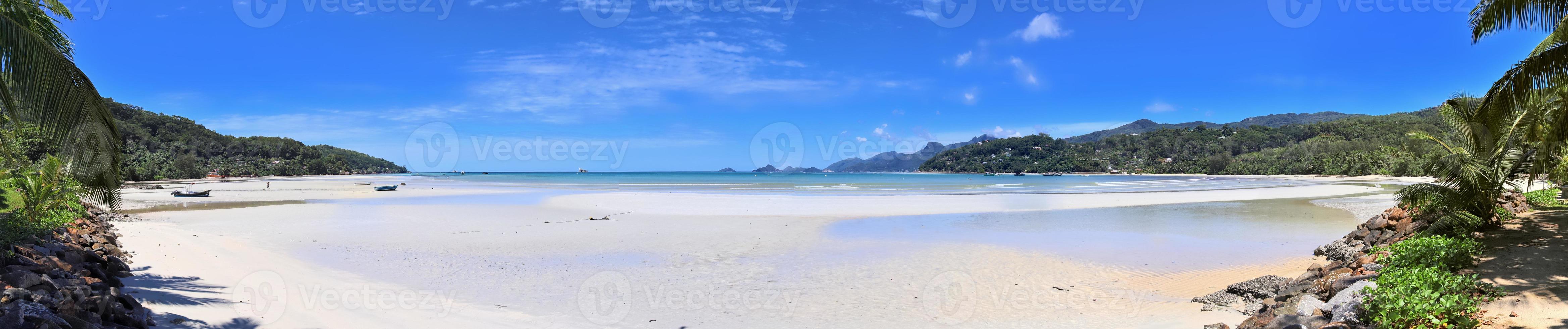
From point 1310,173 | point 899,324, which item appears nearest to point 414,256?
point 899,324

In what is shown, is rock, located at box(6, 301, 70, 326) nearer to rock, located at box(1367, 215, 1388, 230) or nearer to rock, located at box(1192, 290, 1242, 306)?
rock, located at box(1192, 290, 1242, 306)

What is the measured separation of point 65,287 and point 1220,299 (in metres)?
10.7

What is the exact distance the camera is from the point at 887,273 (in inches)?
357

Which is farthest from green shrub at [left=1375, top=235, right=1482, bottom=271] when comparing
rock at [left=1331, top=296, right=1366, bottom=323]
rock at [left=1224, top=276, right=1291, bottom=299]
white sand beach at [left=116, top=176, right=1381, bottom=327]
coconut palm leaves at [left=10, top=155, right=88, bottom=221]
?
coconut palm leaves at [left=10, top=155, right=88, bottom=221]

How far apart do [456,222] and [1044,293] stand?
605 inches

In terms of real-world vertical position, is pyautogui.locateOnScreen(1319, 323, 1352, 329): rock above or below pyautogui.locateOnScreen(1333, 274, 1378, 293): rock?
below

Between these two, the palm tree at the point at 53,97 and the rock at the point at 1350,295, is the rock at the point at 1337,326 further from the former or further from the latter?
the palm tree at the point at 53,97

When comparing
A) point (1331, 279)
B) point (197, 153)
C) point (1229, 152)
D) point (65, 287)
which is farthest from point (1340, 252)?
point (1229, 152)

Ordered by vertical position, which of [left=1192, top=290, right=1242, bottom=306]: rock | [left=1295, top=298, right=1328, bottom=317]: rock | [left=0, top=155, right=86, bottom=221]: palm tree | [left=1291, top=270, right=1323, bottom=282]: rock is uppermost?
[left=0, top=155, right=86, bottom=221]: palm tree

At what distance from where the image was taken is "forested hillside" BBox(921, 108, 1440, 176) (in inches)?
3164

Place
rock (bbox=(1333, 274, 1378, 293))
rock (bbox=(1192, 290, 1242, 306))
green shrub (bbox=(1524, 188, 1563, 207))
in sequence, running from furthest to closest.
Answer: green shrub (bbox=(1524, 188, 1563, 207))
rock (bbox=(1192, 290, 1242, 306))
rock (bbox=(1333, 274, 1378, 293))

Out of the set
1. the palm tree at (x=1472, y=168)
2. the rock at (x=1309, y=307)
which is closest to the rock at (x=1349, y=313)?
the rock at (x=1309, y=307)

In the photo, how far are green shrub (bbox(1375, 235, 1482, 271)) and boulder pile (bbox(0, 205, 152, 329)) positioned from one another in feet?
35.5

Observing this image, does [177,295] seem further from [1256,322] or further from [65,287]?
[1256,322]
